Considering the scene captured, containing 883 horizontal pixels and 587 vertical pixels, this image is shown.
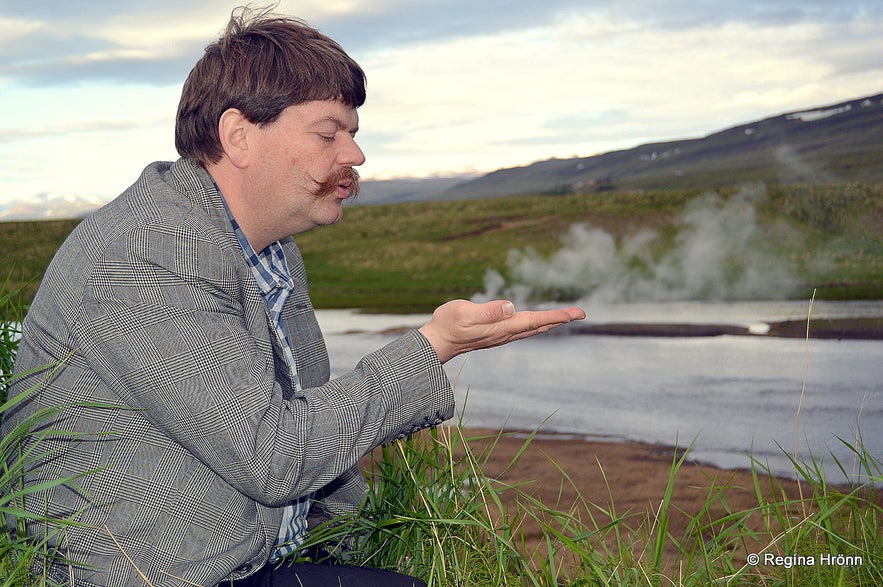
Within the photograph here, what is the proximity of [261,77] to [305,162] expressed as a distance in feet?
0.83

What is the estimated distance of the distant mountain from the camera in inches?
Result: 3531

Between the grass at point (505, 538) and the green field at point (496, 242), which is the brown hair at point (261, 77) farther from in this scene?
the green field at point (496, 242)

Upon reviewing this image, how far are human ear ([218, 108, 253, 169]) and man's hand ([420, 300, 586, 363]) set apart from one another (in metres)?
0.70

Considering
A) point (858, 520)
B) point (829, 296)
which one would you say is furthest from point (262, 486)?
point (829, 296)

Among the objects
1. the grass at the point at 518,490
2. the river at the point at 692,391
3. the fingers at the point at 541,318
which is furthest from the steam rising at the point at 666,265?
the fingers at the point at 541,318

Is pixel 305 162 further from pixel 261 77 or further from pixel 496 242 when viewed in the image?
pixel 496 242

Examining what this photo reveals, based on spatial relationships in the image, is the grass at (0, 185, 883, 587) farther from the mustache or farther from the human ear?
the mustache

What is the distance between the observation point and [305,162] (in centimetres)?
236

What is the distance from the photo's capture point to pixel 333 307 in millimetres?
18906

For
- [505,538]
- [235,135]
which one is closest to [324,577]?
[505,538]

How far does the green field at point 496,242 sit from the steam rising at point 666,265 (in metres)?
0.41

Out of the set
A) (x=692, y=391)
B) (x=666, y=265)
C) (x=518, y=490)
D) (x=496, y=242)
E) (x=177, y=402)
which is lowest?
(x=666, y=265)

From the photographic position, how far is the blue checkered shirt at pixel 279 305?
2516mm

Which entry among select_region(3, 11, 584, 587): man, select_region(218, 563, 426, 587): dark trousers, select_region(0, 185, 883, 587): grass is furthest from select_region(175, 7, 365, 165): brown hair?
select_region(218, 563, 426, 587): dark trousers
